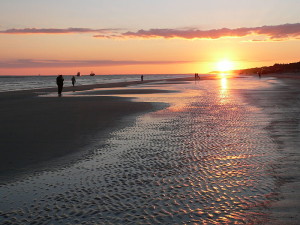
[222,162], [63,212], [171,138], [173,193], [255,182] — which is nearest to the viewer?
[63,212]

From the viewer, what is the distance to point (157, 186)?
702 cm

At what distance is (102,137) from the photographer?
42.2ft

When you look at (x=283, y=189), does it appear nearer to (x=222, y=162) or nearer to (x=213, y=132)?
(x=222, y=162)

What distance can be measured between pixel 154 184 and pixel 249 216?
7.45 feet

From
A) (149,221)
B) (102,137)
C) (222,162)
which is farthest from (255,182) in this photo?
(102,137)

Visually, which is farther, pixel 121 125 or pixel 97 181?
pixel 121 125

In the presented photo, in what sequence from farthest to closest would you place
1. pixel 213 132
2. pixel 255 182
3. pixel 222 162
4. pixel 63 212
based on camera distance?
pixel 213 132 → pixel 222 162 → pixel 255 182 → pixel 63 212

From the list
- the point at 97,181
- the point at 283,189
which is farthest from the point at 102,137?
the point at 283,189

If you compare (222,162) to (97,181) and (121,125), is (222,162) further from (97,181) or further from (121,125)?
(121,125)

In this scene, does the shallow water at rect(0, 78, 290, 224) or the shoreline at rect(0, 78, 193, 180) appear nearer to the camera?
the shallow water at rect(0, 78, 290, 224)

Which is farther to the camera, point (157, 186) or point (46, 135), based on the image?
point (46, 135)

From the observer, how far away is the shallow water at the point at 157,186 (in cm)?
558

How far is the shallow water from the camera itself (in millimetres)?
5578

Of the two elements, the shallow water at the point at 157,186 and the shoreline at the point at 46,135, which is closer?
the shallow water at the point at 157,186
